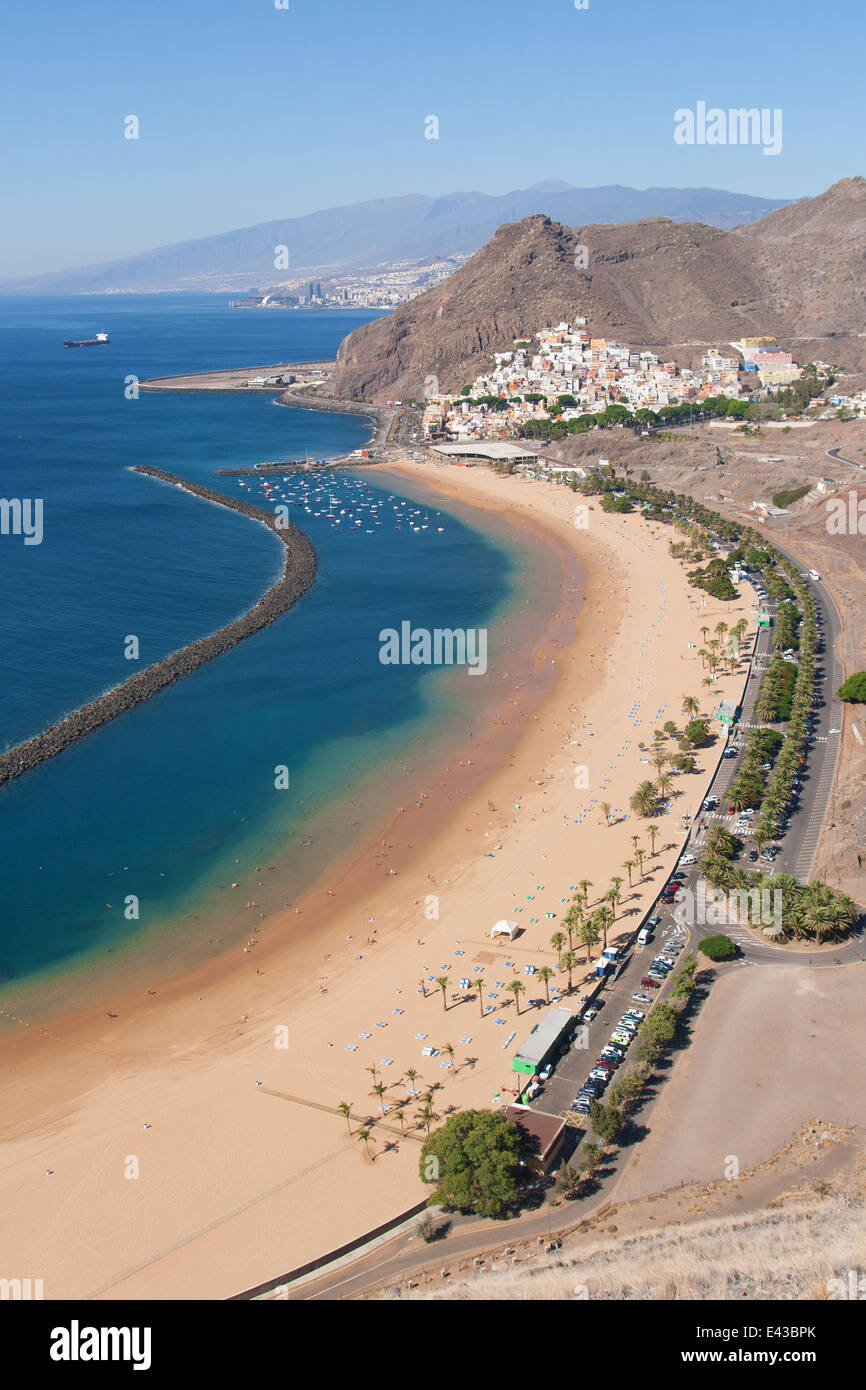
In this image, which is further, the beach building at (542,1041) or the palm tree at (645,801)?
the palm tree at (645,801)

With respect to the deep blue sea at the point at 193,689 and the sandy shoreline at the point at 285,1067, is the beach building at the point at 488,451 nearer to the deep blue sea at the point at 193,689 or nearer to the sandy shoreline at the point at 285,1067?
the deep blue sea at the point at 193,689

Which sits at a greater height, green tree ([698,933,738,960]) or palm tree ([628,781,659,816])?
palm tree ([628,781,659,816])

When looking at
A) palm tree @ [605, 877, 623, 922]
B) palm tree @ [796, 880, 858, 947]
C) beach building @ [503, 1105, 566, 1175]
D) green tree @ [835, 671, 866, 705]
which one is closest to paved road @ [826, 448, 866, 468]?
green tree @ [835, 671, 866, 705]

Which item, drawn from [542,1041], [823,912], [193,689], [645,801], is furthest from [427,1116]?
[193,689]

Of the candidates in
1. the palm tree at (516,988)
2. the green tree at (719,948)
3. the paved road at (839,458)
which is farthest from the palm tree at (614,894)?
the paved road at (839,458)

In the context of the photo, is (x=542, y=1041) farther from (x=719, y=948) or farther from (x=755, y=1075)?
(x=719, y=948)

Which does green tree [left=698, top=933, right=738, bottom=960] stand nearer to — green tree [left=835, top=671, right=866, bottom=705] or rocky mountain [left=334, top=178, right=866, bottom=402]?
green tree [left=835, top=671, right=866, bottom=705]

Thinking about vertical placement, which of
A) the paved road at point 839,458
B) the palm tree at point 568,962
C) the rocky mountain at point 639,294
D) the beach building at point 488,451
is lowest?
the palm tree at point 568,962
